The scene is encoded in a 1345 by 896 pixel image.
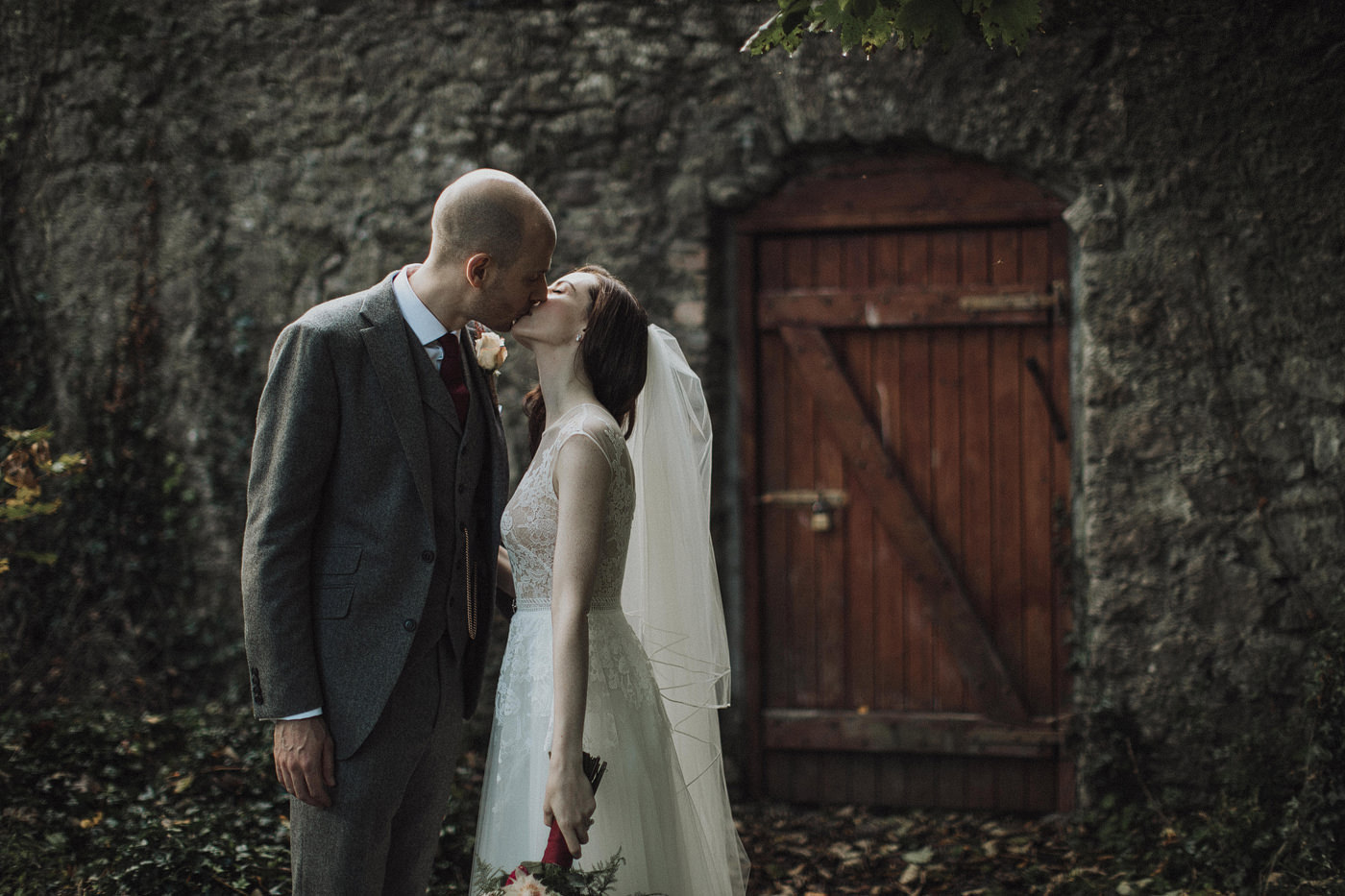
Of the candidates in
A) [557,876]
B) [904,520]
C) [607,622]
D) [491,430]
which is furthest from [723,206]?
[557,876]

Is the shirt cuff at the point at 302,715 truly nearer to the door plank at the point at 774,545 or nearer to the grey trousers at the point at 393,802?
the grey trousers at the point at 393,802

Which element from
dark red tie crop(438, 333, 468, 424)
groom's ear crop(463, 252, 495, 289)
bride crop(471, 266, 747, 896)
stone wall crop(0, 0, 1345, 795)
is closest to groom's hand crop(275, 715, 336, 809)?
bride crop(471, 266, 747, 896)

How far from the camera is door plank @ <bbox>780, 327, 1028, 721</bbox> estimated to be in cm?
447

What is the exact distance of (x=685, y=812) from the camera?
2.37 metres

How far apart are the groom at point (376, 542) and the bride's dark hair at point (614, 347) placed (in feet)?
0.65

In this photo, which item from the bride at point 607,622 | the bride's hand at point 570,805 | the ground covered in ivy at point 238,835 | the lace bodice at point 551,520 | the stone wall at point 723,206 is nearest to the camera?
the bride's hand at point 570,805

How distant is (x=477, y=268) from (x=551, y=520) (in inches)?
21.5

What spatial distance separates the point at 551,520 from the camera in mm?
2252

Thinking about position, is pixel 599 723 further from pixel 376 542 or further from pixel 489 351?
pixel 489 351

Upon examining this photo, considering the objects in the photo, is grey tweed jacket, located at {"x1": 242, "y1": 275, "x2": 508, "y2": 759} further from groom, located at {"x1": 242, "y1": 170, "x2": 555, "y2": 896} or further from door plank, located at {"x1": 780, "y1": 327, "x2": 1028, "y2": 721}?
door plank, located at {"x1": 780, "y1": 327, "x2": 1028, "y2": 721}

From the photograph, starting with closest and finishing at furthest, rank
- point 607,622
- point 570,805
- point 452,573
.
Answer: point 570,805, point 452,573, point 607,622

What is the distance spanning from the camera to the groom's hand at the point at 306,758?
77.7 inches

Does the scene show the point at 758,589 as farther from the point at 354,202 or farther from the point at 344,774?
the point at 344,774

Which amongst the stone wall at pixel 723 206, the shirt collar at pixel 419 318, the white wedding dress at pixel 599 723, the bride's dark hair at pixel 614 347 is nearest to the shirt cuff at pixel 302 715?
the white wedding dress at pixel 599 723
